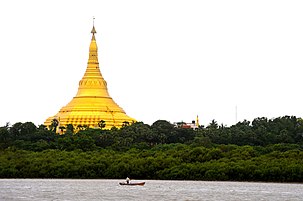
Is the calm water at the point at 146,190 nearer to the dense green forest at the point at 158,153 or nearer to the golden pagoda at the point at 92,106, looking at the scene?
the dense green forest at the point at 158,153

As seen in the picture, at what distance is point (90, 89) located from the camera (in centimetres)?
12169

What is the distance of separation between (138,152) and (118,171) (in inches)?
259

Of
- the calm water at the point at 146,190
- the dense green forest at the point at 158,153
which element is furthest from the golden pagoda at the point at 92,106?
the calm water at the point at 146,190

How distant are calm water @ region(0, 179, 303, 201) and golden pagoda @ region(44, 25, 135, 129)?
39030 millimetres

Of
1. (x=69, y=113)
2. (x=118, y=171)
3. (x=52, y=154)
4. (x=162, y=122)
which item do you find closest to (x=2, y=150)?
(x=52, y=154)

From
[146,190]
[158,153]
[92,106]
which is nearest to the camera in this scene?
[146,190]

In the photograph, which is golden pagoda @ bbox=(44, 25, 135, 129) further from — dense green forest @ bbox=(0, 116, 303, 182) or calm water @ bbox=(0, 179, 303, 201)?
calm water @ bbox=(0, 179, 303, 201)

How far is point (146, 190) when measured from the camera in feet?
227

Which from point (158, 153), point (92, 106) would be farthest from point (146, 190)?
point (92, 106)

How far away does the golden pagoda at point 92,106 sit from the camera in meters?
119

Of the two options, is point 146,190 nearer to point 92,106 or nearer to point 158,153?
point 158,153

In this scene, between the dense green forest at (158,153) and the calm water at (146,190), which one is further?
the dense green forest at (158,153)

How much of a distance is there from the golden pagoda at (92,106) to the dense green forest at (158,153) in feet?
54.1

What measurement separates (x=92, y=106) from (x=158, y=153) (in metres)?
38.4
